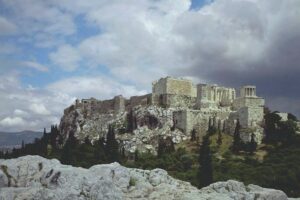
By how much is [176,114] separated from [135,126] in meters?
9.37

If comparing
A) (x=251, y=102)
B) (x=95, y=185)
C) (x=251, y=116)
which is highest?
(x=251, y=102)

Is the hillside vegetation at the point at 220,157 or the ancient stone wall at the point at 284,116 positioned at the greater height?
the ancient stone wall at the point at 284,116

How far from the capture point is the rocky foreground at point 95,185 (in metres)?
29.3

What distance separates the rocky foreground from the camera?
2929 cm

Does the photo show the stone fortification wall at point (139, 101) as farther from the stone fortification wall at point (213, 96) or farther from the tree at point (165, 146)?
the tree at point (165, 146)

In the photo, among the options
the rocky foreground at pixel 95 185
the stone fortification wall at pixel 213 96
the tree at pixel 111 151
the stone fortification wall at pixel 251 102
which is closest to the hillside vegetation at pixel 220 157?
the tree at pixel 111 151

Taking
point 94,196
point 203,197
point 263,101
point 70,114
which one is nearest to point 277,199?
point 203,197

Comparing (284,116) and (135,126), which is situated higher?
(284,116)

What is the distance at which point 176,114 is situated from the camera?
113 meters

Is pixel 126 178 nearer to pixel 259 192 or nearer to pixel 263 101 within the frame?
pixel 259 192

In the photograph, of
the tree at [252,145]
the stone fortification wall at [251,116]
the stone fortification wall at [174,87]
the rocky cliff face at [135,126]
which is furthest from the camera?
the stone fortification wall at [174,87]

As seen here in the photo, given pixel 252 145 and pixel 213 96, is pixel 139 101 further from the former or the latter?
pixel 252 145

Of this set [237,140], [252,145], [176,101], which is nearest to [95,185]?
[252,145]

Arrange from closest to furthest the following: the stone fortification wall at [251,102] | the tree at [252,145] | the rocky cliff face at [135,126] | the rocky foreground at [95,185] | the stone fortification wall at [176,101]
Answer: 1. the rocky foreground at [95,185]
2. the tree at [252,145]
3. the rocky cliff face at [135,126]
4. the stone fortification wall at [251,102]
5. the stone fortification wall at [176,101]
